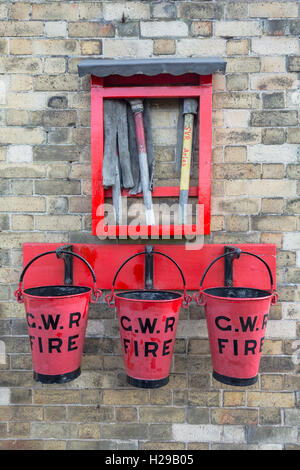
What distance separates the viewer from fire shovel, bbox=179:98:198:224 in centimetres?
175

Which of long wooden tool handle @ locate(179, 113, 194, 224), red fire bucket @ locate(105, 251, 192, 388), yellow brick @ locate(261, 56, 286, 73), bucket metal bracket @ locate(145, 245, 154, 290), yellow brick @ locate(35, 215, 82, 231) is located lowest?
red fire bucket @ locate(105, 251, 192, 388)

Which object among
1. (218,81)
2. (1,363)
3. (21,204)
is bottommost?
(1,363)

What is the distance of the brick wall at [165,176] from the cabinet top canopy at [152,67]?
0.51 ft

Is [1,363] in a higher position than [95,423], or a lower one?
higher

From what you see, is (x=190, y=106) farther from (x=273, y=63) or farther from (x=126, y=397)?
(x=126, y=397)

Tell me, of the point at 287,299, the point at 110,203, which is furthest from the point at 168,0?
the point at 287,299

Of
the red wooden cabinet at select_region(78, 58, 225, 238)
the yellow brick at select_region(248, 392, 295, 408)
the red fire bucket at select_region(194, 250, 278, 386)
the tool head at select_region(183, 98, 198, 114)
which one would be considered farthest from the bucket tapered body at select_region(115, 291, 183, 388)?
the tool head at select_region(183, 98, 198, 114)

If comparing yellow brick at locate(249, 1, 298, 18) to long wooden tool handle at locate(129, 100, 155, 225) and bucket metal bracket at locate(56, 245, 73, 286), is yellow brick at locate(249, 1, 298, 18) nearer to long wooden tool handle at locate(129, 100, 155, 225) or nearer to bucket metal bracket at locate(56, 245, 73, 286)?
long wooden tool handle at locate(129, 100, 155, 225)

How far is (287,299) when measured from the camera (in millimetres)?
1837

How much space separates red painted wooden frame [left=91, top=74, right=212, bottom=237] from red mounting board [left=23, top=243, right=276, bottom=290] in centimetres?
11
